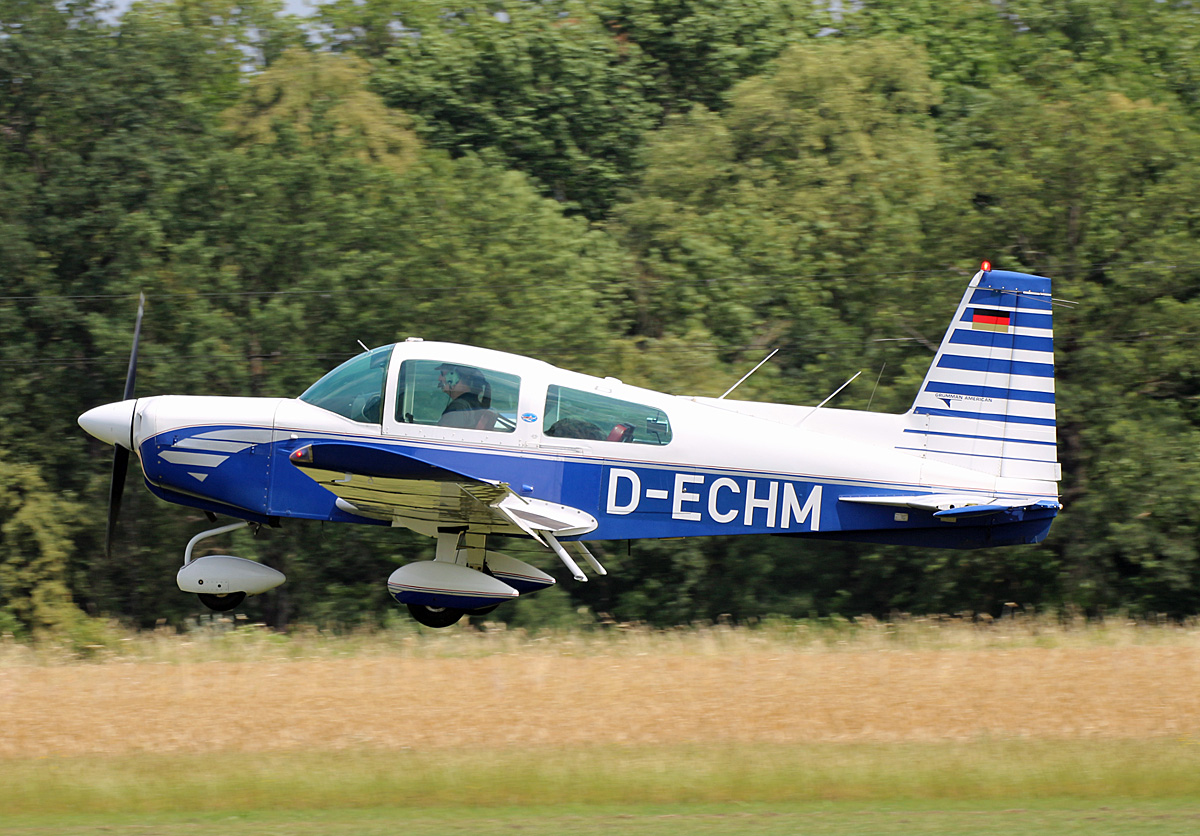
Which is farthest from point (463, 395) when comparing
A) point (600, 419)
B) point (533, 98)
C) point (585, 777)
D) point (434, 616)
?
point (533, 98)

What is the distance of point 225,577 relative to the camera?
33.5 ft

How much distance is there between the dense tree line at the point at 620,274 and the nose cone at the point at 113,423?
265 inches

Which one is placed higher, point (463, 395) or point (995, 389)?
point (995, 389)

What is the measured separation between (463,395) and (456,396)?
0.18 feet

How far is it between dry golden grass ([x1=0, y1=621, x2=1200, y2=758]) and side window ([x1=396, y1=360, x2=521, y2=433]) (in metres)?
2.25

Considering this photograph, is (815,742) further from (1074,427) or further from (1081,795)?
(1074,427)

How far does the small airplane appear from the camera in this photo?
32.1 ft

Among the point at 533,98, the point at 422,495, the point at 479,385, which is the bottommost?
the point at 422,495

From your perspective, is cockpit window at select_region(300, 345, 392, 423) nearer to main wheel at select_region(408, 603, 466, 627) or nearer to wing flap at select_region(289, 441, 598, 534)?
wing flap at select_region(289, 441, 598, 534)

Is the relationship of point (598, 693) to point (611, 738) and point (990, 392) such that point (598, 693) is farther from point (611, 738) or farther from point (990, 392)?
point (990, 392)

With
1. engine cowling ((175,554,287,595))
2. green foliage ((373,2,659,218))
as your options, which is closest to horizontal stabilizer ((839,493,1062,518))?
engine cowling ((175,554,287,595))

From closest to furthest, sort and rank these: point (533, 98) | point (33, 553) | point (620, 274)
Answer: point (33, 553) < point (620, 274) < point (533, 98)

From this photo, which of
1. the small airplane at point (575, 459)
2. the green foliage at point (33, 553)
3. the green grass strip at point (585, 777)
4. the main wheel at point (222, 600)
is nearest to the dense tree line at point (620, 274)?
the green foliage at point (33, 553)

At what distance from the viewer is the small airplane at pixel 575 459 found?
978cm
